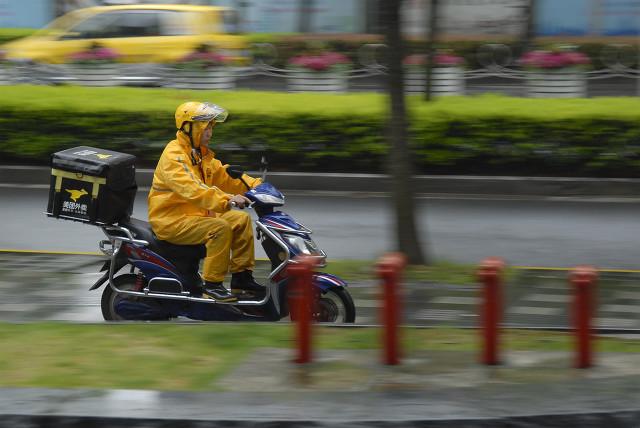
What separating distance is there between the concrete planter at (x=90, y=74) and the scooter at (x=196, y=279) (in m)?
12.6

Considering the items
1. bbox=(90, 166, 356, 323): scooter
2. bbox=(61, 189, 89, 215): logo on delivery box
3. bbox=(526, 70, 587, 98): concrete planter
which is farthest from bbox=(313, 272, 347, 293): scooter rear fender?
bbox=(526, 70, 587, 98): concrete planter

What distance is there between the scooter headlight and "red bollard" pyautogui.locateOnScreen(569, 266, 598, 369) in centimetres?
207

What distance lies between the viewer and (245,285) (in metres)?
8.25

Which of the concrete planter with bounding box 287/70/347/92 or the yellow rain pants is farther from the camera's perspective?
the concrete planter with bounding box 287/70/347/92

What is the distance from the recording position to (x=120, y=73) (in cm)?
2089

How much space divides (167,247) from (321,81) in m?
12.0

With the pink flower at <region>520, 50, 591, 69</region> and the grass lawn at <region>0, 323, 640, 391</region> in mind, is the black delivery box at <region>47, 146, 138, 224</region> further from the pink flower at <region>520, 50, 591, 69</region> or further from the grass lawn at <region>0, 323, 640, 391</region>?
the pink flower at <region>520, 50, 591, 69</region>

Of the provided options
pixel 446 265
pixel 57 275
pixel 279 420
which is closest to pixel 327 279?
pixel 279 420

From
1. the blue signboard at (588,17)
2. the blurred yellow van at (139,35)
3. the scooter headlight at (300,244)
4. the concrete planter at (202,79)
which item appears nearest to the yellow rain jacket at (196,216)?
the scooter headlight at (300,244)

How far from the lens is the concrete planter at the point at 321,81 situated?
64.2ft

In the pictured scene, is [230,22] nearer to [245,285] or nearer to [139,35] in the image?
[139,35]

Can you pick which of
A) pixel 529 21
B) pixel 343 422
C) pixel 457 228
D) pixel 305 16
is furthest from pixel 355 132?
pixel 305 16

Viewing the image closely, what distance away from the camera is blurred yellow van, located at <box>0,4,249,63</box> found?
22.4 m

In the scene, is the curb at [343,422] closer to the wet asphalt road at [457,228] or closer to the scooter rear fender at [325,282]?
the scooter rear fender at [325,282]
